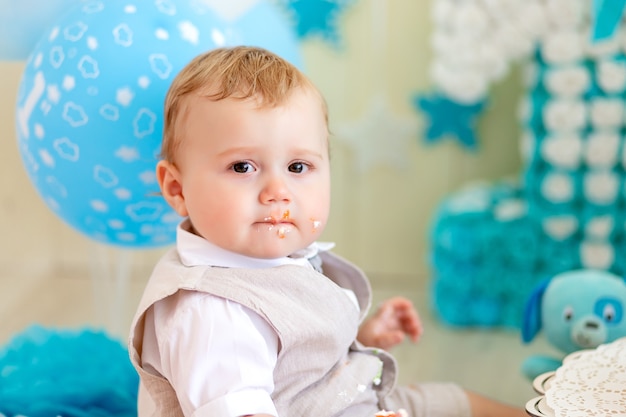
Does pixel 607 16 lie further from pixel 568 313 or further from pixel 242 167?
pixel 242 167

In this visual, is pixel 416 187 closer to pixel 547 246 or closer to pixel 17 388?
pixel 547 246

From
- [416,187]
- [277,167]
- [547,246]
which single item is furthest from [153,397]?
[416,187]

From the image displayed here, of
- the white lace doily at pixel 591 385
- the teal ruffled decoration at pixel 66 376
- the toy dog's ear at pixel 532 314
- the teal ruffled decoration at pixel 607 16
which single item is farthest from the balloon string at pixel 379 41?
the white lace doily at pixel 591 385

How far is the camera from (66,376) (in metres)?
1.44

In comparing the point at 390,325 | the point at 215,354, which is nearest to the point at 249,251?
the point at 215,354

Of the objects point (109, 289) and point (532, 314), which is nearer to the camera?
point (532, 314)

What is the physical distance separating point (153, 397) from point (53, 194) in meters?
0.48

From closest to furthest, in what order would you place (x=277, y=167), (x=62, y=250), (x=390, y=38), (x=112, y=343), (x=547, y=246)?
1. (x=277, y=167)
2. (x=112, y=343)
3. (x=547, y=246)
4. (x=390, y=38)
5. (x=62, y=250)

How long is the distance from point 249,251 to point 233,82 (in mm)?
210

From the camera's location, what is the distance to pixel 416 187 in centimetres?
256

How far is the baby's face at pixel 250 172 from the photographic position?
1.12 meters

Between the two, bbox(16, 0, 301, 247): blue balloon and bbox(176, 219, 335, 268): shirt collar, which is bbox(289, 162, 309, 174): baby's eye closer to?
bbox(176, 219, 335, 268): shirt collar

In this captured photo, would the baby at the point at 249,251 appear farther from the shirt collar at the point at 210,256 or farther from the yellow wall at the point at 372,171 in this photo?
the yellow wall at the point at 372,171

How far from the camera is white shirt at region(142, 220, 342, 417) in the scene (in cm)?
103
